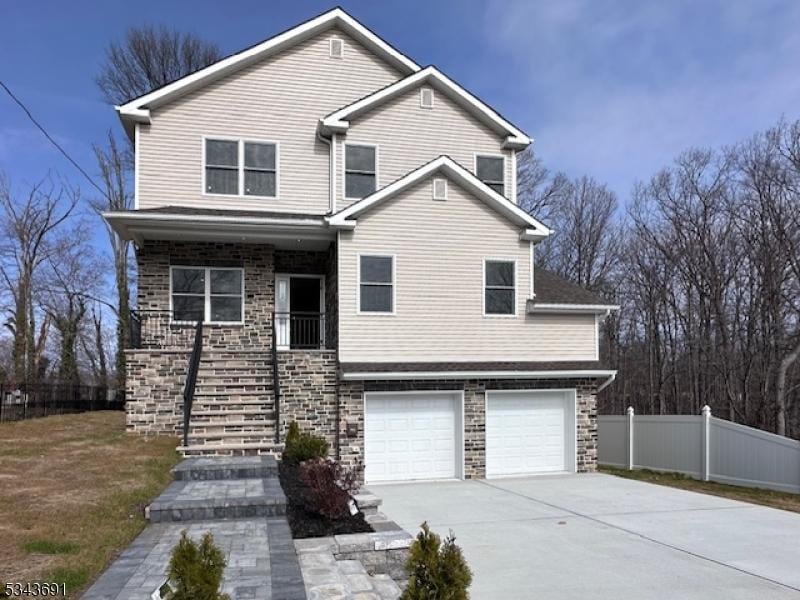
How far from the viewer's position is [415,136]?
1594 centimetres

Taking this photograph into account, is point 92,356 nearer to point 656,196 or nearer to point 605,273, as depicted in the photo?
point 605,273

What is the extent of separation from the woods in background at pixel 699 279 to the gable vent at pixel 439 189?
14.3 metres

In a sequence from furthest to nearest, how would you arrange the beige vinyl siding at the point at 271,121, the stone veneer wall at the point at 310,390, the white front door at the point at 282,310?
1. the white front door at the point at 282,310
2. the beige vinyl siding at the point at 271,121
3. the stone veneer wall at the point at 310,390

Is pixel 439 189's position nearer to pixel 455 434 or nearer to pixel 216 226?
pixel 216 226

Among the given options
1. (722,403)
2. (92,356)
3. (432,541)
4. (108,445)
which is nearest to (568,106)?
(722,403)

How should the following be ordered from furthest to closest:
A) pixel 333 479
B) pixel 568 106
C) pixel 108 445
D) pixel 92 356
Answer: pixel 92 356 < pixel 568 106 < pixel 108 445 < pixel 333 479

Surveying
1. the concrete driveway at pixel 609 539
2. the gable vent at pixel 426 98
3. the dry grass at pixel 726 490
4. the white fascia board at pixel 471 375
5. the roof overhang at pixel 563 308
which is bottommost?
the dry grass at pixel 726 490

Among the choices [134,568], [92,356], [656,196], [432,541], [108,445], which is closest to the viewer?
[432,541]

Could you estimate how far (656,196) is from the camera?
28766 mm

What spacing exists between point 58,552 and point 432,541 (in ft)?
11.6

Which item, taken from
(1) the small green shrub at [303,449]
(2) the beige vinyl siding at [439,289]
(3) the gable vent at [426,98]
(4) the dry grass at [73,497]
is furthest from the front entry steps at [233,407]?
(3) the gable vent at [426,98]

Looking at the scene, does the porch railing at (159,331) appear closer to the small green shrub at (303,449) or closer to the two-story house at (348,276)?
the two-story house at (348,276)

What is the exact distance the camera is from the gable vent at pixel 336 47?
632 inches

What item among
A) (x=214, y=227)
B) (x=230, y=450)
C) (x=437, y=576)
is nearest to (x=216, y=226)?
(x=214, y=227)
